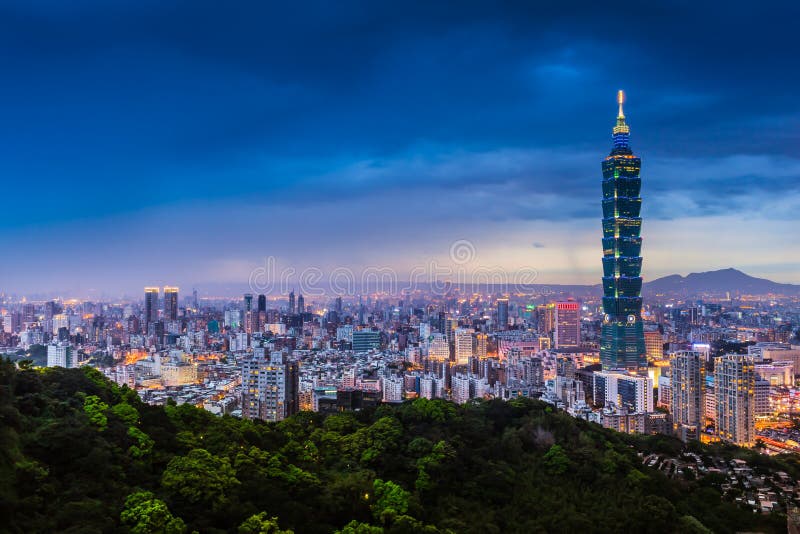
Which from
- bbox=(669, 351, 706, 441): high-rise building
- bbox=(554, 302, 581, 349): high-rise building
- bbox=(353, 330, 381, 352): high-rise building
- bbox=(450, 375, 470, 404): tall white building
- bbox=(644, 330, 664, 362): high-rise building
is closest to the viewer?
bbox=(669, 351, 706, 441): high-rise building

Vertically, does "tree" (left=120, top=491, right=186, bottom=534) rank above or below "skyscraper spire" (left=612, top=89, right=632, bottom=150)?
below

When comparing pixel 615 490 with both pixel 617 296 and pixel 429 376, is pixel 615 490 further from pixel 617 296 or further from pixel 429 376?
pixel 617 296

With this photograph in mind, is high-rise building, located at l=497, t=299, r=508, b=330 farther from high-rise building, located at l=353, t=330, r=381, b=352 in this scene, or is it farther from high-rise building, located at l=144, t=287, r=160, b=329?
high-rise building, located at l=144, t=287, r=160, b=329

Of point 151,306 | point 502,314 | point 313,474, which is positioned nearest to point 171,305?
point 151,306

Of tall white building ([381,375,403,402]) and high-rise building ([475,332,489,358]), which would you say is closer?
tall white building ([381,375,403,402])

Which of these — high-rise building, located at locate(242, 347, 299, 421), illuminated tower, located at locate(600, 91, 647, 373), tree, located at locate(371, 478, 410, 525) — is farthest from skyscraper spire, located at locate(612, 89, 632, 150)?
tree, located at locate(371, 478, 410, 525)

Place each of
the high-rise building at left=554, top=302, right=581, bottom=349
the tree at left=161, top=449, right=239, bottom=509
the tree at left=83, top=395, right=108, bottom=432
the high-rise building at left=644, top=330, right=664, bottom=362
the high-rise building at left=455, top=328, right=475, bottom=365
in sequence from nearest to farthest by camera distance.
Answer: the tree at left=161, top=449, right=239, bottom=509 → the tree at left=83, top=395, right=108, bottom=432 → the high-rise building at left=455, top=328, right=475, bottom=365 → the high-rise building at left=644, top=330, right=664, bottom=362 → the high-rise building at left=554, top=302, right=581, bottom=349
